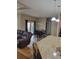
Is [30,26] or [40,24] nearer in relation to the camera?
[30,26]

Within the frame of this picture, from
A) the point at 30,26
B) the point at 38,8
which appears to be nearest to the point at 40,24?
the point at 30,26

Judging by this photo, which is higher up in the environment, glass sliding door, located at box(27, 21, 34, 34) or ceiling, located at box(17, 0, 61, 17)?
ceiling, located at box(17, 0, 61, 17)

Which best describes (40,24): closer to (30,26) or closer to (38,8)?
(30,26)

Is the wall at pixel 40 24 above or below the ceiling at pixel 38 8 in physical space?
below

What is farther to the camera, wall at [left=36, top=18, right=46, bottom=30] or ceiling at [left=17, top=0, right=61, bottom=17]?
wall at [left=36, top=18, right=46, bottom=30]

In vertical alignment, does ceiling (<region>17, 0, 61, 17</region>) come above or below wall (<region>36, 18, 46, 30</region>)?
above

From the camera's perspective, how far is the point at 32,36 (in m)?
2.20

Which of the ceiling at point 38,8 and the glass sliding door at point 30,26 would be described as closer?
the ceiling at point 38,8

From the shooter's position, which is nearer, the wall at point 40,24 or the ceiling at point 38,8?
the ceiling at point 38,8
